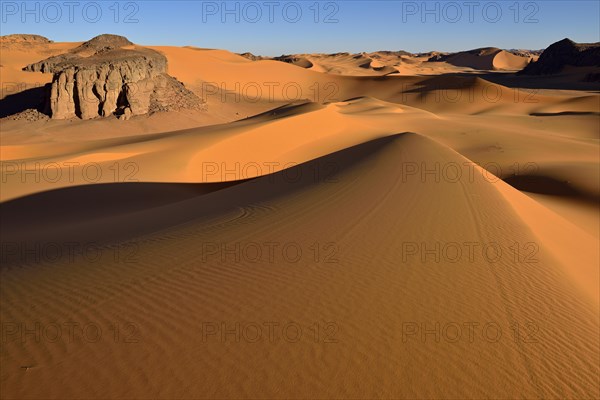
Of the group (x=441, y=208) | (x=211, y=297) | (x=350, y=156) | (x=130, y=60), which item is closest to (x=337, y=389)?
(x=211, y=297)

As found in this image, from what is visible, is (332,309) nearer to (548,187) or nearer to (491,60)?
(548,187)

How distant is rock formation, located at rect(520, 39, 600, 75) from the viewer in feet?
195

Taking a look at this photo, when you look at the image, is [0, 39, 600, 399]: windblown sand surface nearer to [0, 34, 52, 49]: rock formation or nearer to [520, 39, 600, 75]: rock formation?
[0, 34, 52, 49]: rock formation

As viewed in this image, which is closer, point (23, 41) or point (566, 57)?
point (23, 41)

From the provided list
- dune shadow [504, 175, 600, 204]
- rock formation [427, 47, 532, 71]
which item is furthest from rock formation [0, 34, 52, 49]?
rock formation [427, 47, 532, 71]

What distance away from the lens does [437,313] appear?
3662mm

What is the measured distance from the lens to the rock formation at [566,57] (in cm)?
5944

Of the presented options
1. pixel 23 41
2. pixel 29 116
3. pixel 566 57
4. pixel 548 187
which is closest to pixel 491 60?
pixel 566 57

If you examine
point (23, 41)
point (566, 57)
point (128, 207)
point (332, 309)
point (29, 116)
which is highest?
point (23, 41)

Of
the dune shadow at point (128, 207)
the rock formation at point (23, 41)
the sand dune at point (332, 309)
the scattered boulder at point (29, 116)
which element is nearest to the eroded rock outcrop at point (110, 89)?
the scattered boulder at point (29, 116)

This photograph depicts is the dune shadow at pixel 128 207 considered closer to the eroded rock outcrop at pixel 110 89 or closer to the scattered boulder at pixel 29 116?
the eroded rock outcrop at pixel 110 89

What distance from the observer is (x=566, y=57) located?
62500 mm

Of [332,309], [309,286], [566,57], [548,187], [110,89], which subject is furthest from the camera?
[566,57]

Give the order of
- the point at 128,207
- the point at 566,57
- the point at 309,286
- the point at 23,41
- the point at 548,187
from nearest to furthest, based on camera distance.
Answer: the point at 309,286, the point at 128,207, the point at 548,187, the point at 23,41, the point at 566,57
